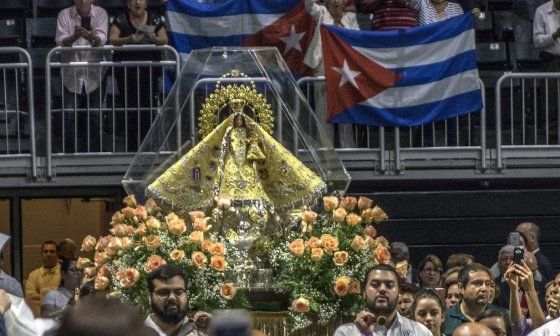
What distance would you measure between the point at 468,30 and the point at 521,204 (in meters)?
2.03

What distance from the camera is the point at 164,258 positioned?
386 inches

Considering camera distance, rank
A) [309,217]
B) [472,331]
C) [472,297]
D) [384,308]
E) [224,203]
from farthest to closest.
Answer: [224,203] < [309,217] < [472,297] < [384,308] < [472,331]

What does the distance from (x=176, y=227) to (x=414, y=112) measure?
472cm

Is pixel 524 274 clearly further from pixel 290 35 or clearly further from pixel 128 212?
pixel 290 35

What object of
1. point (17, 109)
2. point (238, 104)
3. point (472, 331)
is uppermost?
point (17, 109)

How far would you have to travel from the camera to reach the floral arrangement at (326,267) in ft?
32.2

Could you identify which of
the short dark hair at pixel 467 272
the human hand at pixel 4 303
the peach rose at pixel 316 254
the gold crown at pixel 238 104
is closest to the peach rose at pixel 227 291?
the peach rose at pixel 316 254

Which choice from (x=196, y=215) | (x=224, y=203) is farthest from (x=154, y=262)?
(x=224, y=203)

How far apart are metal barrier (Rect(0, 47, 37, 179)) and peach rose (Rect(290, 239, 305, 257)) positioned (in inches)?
179

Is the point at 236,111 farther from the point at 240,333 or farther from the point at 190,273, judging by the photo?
the point at 240,333

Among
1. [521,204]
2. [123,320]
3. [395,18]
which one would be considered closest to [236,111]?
[395,18]

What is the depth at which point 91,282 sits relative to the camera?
10.1 metres

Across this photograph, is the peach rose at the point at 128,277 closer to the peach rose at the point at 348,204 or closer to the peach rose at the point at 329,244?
the peach rose at the point at 329,244

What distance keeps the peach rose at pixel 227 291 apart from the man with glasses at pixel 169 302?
1124mm
